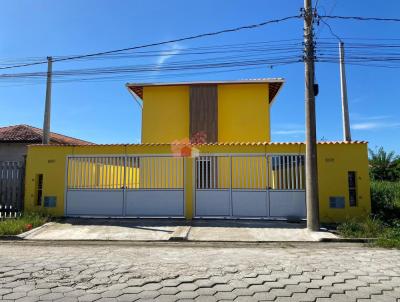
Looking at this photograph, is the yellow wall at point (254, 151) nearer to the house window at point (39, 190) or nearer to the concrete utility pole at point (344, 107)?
the house window at point (39, 190)

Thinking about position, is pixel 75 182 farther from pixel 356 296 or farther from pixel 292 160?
pixel 356 296

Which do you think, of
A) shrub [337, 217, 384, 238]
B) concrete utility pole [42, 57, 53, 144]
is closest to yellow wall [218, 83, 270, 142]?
concrete utility pole [42, 57, 53, 144]

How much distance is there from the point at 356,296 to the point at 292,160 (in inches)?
299

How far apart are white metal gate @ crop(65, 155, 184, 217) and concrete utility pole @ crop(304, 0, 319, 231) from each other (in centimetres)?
415

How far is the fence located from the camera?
12500 mm

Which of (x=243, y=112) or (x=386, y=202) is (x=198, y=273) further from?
(x=243, y=112)

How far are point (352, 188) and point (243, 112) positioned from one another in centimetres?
843

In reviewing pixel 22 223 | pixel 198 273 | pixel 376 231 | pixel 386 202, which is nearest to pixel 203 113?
pixel 386 202

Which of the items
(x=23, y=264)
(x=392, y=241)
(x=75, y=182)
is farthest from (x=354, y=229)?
(x=75, y=182)

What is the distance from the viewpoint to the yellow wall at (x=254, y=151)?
11531 mm

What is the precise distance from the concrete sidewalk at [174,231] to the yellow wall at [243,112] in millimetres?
7912

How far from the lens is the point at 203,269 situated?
6090 mm

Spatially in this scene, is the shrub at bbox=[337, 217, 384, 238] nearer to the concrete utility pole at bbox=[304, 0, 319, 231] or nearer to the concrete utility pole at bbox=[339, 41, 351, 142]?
the concrete utility pole at bbox=[304, 0, 319, 231]

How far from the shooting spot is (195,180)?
1211cm
